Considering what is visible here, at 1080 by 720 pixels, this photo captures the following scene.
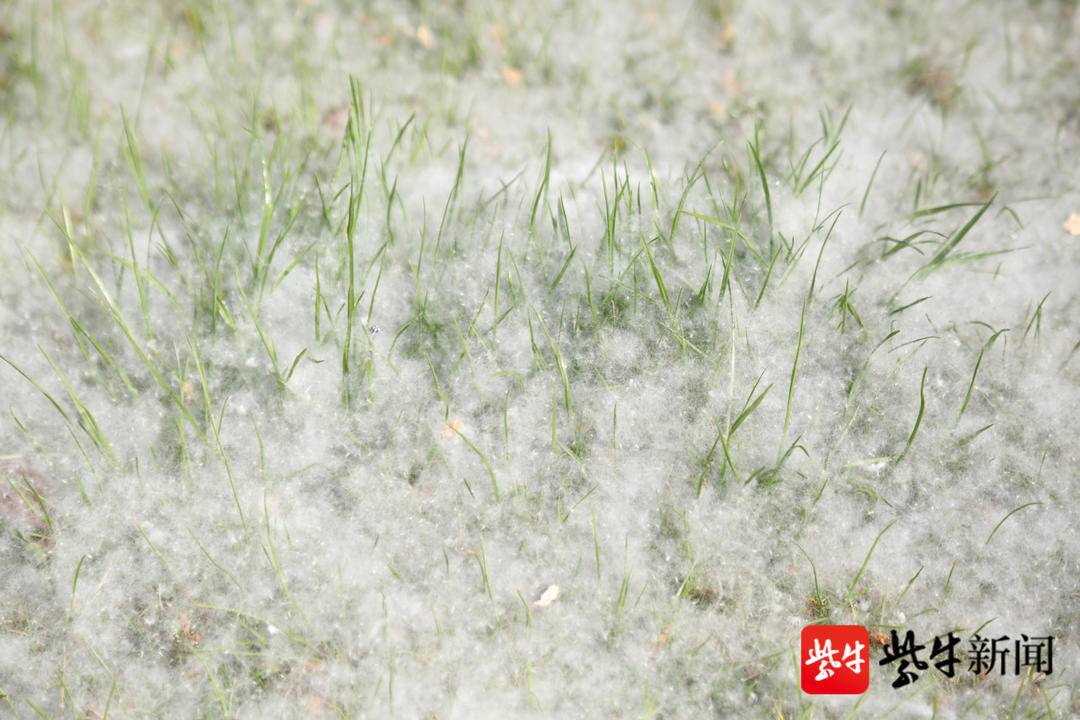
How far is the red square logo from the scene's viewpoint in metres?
1.71

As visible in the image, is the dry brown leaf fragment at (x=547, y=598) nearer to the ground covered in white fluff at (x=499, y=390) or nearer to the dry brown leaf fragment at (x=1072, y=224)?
the ground covered in white fluff at (x=499, y=390)

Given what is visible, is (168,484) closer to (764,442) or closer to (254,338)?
(254,338)

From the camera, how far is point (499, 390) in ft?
6.40

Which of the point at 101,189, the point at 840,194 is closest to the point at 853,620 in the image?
the point at 840,194

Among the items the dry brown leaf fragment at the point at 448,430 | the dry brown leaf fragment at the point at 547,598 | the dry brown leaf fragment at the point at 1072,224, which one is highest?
the dry brown leaf fragment at the point at 1072,224

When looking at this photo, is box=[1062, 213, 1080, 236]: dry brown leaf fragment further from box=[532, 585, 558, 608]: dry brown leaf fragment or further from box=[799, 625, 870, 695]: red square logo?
box=[532, 585, 558, 608]: dry brown leaf fragment

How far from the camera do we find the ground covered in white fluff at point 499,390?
1729mm

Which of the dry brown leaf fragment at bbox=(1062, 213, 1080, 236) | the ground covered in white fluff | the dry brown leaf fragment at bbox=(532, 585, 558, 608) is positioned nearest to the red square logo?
the ground covered in white fluff

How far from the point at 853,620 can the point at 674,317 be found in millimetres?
835

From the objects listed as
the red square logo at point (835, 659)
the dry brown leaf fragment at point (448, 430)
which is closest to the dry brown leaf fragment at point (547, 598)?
the dry brown leaf fragment at point (448, 430)

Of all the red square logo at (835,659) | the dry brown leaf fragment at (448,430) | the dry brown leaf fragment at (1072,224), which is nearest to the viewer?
the red square logo at (835,659)

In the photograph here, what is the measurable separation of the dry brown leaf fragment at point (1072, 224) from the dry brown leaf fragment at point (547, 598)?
1.84m

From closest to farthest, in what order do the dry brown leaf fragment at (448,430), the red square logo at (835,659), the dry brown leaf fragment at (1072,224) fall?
the red square logo at (835,659)
the dry brown leaf fragment at (448,430)
the dry brown leaf fragment at (1072,224)

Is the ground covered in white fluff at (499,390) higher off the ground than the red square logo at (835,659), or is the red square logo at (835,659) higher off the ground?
the ground covered in white fluff at (499,390)
